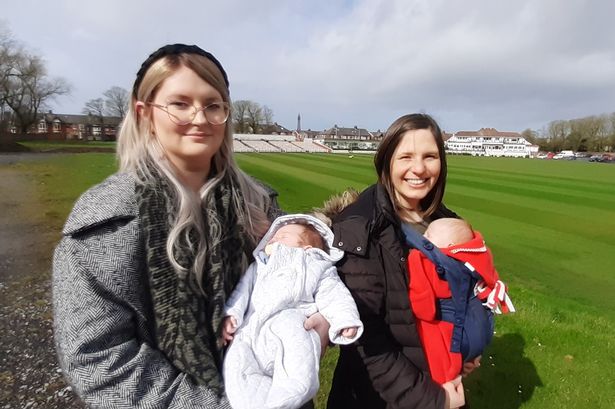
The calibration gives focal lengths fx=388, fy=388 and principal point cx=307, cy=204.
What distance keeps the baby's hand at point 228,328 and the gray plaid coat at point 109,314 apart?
226 millimetres

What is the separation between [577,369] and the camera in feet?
13.3

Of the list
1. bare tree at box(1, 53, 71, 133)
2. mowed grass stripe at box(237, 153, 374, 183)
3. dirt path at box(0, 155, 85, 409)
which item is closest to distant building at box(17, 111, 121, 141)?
bare tree at box(1, 53, 71, 133)

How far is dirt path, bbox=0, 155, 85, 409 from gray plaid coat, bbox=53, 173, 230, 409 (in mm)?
2734

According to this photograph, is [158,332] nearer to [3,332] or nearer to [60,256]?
[60,256]

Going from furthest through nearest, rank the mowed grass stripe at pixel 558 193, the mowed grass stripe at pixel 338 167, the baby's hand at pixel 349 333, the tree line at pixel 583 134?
the tree line at pixel 583 134 < the mowed grass stripe at pixel 338 167 < the mowed grass stripe at pixel 558 193 < the baby's hand at pixel 349 333

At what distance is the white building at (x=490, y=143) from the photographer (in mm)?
108312

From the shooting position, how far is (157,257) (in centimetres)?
149

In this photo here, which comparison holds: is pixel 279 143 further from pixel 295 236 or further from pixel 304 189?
pixel 295 236

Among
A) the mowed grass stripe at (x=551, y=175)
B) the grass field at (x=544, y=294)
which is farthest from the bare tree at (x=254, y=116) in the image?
the grass field at (x=544, y=294)

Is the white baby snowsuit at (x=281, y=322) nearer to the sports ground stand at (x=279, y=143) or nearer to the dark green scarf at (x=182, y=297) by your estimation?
the dark green scarf at (x=182, y=297)

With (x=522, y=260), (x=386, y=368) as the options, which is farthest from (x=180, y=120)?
(x=522, y=260)

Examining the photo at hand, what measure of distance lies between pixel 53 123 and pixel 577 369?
103 metres

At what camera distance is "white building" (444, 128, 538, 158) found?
108312 millimetres

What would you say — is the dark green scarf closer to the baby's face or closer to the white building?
the baby's face
